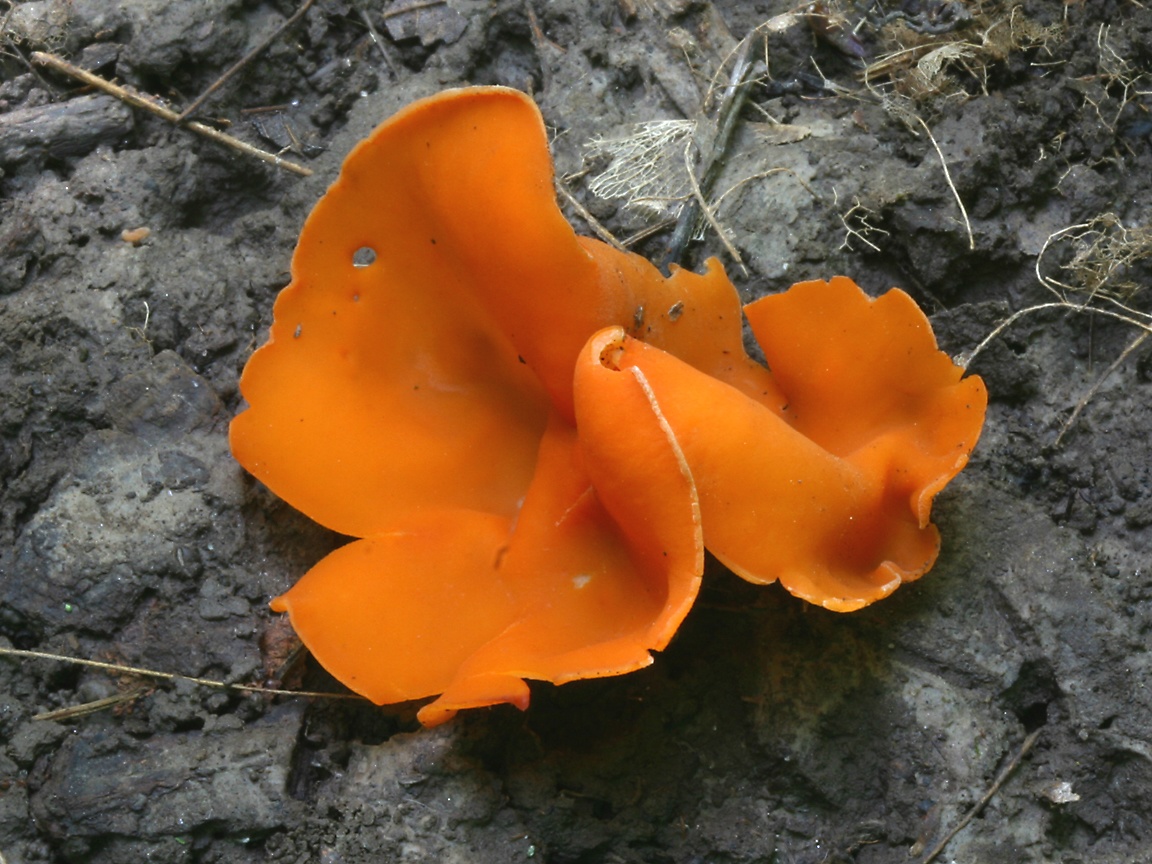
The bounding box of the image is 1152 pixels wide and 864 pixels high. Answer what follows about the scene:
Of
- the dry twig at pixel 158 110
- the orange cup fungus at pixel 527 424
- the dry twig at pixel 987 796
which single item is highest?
the dry twig at pixel 158 110

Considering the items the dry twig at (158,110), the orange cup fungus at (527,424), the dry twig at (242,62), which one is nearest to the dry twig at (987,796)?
the orange cup fungus at (527,424)

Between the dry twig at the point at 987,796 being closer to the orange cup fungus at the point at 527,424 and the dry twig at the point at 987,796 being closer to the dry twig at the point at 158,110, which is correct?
the orange cup fungus at the point at 527,424

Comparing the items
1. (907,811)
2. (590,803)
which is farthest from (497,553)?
(907,811)

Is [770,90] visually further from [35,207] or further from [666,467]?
[35,207]

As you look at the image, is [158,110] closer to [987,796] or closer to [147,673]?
[147,673]

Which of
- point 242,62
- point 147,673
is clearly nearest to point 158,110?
point 242,62

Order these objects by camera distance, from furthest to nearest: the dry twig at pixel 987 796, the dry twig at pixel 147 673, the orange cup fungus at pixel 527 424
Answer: the dry twig at pixel 147 673 < the dry twig at pixel 987 796 < the orange cup fungus at pixel 527 424

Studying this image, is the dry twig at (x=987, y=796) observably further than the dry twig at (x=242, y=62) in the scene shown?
No

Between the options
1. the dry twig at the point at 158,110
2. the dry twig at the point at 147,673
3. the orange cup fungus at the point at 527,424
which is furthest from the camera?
the dry twig at the point at 158,110

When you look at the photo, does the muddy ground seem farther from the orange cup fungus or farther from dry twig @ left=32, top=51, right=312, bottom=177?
the orange cup fungus

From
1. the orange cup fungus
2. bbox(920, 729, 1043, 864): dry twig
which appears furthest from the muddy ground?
the orange cup fungus
